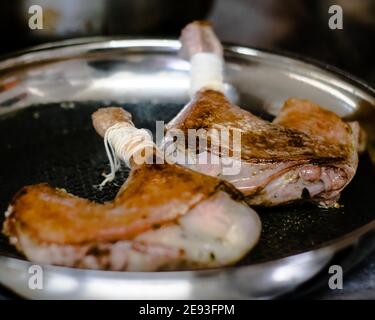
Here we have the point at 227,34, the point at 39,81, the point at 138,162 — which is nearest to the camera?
the point at 138,162

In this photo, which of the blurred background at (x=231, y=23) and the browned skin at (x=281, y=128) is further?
the blurred background at (x=231, y=23)

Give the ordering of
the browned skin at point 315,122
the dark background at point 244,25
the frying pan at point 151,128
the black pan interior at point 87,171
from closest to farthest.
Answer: the frying pan at point 151,128, the black pan interior at point 87,171, the browned skin at point 315,122, the dark background at point 244,25

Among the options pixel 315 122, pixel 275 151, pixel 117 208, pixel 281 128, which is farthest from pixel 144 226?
pixel 315 122

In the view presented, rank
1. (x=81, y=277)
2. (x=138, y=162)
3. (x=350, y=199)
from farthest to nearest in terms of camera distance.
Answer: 1. (x=350, y=199)
2. (x=138, y=162)
3. (x=81, y=277)

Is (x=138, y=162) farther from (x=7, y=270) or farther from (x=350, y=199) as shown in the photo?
(x=350, y=199)

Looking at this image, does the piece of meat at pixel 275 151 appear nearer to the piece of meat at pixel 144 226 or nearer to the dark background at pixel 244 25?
the piece of meat at pixel 144 226

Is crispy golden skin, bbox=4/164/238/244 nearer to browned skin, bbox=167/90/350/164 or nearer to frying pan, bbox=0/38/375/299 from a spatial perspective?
frying pan, bbox=0/38/375/299

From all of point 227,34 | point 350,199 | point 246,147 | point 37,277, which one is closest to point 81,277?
point 37,277

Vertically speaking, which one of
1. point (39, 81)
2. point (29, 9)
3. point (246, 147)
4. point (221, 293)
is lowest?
point (221, 293)

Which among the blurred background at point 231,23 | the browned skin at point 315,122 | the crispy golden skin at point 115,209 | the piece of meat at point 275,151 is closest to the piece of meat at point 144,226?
the crispy golden skin at point 115,209

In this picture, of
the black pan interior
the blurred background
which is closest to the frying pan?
the black pan interior
